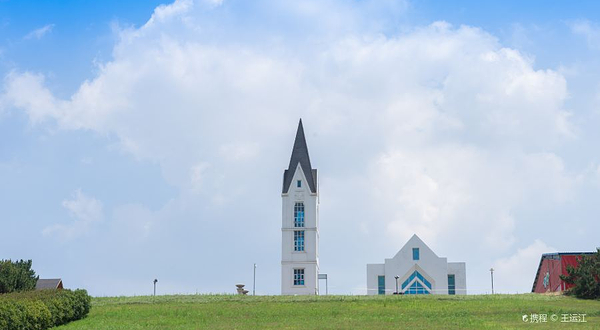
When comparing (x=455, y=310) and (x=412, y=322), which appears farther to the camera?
(x=455, y=310)

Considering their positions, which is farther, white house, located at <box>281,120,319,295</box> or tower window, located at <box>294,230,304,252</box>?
tower window, located at <box>294,230,304,252</box>

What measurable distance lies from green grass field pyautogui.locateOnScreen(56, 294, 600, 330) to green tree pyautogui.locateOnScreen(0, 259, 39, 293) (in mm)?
5820

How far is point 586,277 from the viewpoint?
1592 inches

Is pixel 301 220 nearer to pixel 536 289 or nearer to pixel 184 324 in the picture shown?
pixel 536 289

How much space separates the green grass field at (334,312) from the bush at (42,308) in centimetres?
58

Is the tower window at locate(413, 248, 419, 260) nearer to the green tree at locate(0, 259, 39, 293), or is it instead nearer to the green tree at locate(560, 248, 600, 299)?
the green tree at locate(560, 248, 600, 299)

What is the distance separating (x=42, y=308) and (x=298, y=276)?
112 ft

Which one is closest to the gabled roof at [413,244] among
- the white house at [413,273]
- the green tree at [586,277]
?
the white house at [413,273]

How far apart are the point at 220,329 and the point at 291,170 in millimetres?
37718

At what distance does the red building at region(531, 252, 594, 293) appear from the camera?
4634 cm

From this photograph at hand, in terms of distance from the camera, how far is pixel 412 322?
29.1m

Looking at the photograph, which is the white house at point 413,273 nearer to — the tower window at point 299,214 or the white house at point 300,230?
the white house at point 300,230

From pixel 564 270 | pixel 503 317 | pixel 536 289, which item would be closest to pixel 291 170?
pixel 536 289

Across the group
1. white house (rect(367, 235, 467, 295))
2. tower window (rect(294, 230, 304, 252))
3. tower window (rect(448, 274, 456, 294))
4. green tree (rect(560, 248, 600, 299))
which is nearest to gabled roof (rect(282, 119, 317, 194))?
tower window (rect(294, 230, 304, 252))
